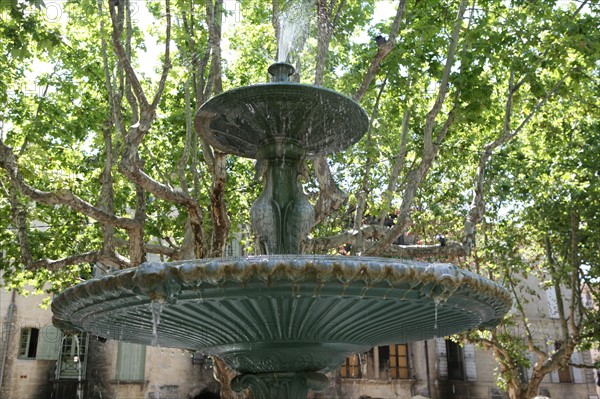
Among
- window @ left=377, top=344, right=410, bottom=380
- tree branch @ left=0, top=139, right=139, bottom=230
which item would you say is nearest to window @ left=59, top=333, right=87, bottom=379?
window @ left=377, top=344, right=410, bottom=380

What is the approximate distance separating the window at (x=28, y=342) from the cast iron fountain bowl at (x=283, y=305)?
15665 mm

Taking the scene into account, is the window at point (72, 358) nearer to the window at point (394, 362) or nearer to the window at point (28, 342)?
the window at point (28, 342)

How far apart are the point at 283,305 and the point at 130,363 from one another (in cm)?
1750

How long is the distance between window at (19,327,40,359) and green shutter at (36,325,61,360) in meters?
0.23

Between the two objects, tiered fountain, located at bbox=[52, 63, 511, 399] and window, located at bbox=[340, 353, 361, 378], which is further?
window, located at bbox=[340, 353, 361, 378]

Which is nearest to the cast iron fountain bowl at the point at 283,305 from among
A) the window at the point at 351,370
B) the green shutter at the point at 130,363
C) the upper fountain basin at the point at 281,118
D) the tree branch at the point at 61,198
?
the upper fountain basin at the point at 281,118

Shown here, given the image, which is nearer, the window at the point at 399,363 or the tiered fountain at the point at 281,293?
the tiered fountain at the point at 281,293

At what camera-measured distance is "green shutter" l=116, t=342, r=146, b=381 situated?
20078 millimetres

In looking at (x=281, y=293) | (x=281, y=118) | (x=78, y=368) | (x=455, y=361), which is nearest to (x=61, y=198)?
(x=281, y=118)

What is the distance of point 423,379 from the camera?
78.0 feet

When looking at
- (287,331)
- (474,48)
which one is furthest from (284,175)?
(474,48)

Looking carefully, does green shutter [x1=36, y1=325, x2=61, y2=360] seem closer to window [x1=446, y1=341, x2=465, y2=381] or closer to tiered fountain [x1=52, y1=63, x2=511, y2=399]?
window [x1=446, y1=341, x2=465, y2=381]

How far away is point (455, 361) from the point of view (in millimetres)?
25078

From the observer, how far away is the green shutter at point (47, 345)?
19.2 m
